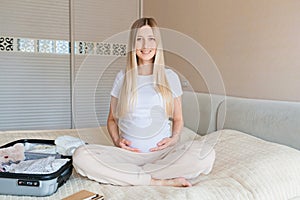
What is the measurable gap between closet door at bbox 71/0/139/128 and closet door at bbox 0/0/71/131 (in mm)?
114

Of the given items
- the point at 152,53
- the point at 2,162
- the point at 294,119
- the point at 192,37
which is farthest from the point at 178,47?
the point at 2,162

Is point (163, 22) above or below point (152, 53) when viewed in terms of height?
above

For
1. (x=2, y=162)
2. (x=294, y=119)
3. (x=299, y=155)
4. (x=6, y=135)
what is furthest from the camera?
(x=6, y=135)

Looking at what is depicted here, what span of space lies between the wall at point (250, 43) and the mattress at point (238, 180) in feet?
1.34

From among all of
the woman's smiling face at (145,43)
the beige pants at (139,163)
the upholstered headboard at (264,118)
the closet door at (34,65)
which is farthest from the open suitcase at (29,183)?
the closet door at (34,65)

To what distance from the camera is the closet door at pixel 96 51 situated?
3213mm

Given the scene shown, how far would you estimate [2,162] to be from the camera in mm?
1272

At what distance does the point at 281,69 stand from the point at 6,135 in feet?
5.46

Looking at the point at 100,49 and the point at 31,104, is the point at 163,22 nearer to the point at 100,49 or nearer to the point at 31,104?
the point at 100,49

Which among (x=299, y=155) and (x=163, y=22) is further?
(x=163, y=22)

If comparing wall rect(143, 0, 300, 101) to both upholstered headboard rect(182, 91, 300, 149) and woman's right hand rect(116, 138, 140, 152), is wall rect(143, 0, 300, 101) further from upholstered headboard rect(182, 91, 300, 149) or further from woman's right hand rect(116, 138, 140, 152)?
woman's right hand rect(116, 138, 140, 152)

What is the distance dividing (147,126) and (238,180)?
1.70 feet

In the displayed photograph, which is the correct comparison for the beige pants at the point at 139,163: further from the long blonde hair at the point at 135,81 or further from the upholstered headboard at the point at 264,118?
the upholstered headboard at the point at 264,118

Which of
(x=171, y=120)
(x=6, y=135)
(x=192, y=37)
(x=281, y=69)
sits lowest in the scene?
(x=6, y=135)
